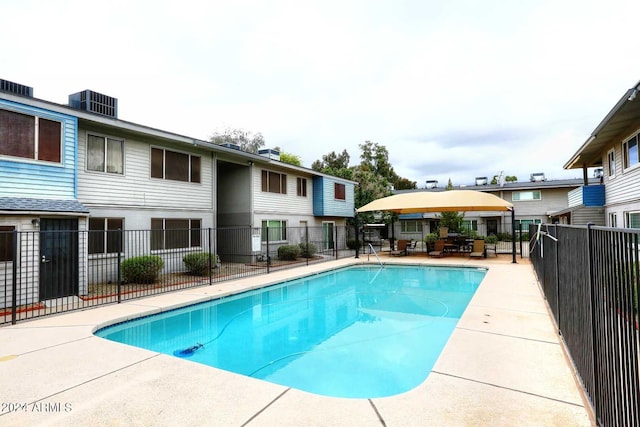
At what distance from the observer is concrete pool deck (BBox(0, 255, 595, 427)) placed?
9.87 ft

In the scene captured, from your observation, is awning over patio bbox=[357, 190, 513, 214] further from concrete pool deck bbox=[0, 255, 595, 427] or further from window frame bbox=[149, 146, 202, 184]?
concrete pool deck bbox=[0, 255, 595, 427]

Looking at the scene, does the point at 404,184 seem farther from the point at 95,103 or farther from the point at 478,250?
the point at 95,103

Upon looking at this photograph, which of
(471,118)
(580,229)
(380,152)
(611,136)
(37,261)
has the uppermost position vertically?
(380,152)

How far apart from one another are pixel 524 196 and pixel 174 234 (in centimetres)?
2921

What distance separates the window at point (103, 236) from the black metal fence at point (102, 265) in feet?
0.09

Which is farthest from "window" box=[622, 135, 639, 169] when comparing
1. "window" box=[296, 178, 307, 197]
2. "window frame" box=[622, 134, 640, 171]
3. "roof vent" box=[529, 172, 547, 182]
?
"roof vent" box=[529, 172, 547, 182]

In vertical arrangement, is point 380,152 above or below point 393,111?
above

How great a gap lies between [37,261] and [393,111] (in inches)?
686

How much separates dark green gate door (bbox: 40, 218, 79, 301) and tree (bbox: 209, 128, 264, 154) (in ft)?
106

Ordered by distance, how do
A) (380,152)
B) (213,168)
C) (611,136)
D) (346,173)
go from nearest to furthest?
(611,136), (213,168), (346,173), (380,152)

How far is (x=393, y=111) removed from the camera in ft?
63.6

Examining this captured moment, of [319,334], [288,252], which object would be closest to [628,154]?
[319,334]

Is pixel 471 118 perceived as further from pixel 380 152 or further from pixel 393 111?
pixel 380 152

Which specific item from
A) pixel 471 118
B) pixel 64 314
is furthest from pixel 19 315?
pixel 471 118
